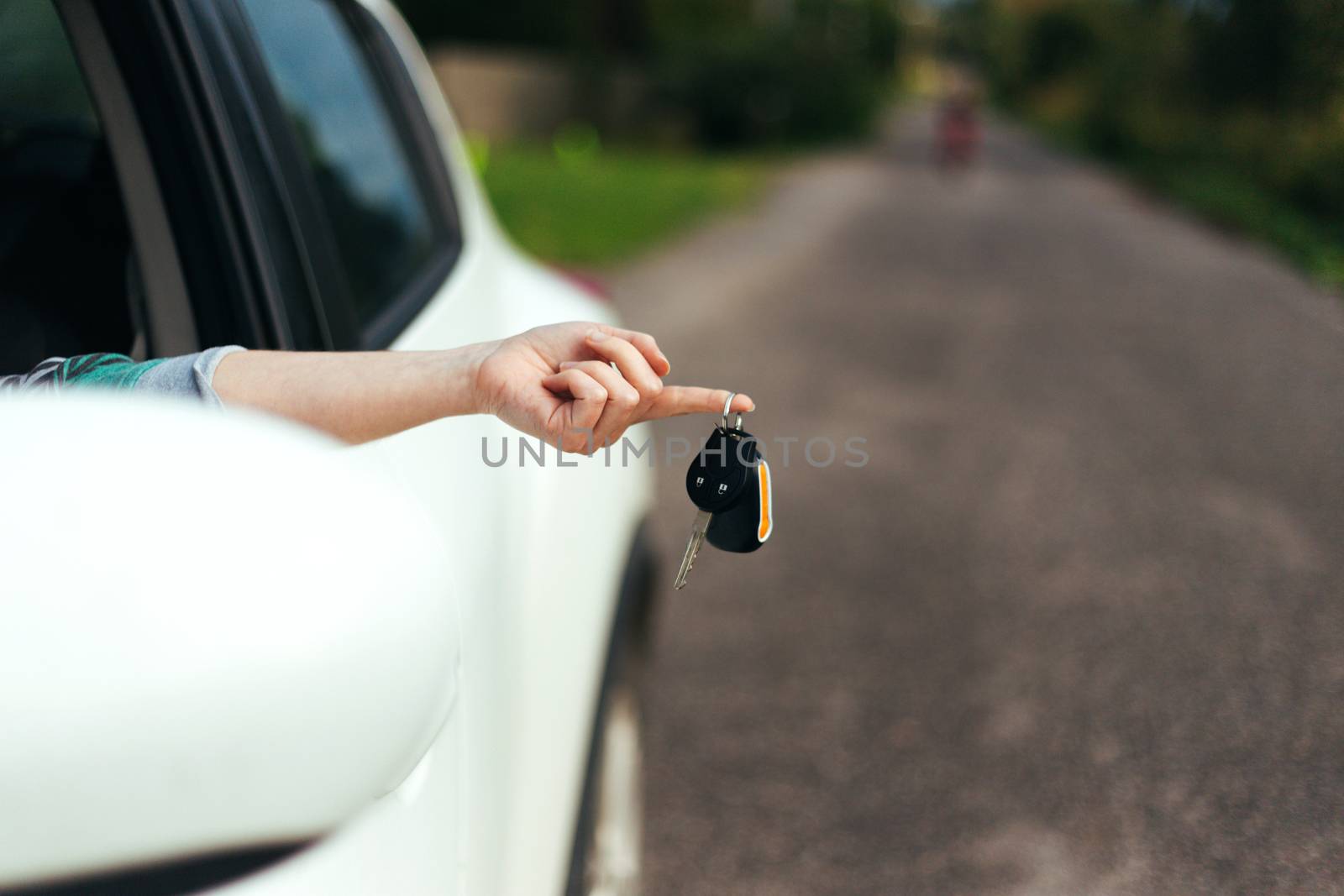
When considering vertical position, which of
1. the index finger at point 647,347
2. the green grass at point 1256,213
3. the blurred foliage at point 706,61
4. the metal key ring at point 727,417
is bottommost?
the blurred foliage at point 706,61

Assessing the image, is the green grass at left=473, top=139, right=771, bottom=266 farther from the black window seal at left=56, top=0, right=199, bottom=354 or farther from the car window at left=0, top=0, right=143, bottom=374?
the black window seal at left=56, top=0, right=199, bottom=354

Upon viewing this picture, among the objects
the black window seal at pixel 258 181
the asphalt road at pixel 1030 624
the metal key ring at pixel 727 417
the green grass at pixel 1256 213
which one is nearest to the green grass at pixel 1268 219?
the green grass at pixel 1256 213

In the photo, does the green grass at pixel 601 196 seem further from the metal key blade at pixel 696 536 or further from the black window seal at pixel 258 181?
the metal key blade at pixel 696 536

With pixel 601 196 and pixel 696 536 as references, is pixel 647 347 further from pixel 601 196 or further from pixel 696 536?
pixel 601 196

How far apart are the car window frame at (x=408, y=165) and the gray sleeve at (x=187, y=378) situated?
390 mm

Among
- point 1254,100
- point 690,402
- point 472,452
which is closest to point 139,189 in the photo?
point 472,452

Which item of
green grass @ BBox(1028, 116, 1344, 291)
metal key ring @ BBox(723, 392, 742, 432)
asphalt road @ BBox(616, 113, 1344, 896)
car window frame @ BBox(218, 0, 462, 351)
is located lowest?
asphalt road @ BBox(616, 113, 1344, 896)

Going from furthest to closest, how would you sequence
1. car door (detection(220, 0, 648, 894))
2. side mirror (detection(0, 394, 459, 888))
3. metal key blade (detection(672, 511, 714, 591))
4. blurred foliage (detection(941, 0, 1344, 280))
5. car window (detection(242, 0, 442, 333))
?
blurred foliage (detection(941, 0, 1344, 280)) < car window (detection(242, 0, 442, 333)) < car door (detection(220, 0, 648, 894)) < metal key blade (detection(672, 511, 714, 591)) < side mirror (detection(0, 394, 459, 888))

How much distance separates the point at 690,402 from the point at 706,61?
28.3 m

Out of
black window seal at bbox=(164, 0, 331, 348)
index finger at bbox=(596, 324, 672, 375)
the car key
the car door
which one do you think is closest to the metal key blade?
the car key

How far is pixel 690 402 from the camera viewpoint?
1.03 meters

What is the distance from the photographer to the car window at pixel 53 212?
1.47 meters

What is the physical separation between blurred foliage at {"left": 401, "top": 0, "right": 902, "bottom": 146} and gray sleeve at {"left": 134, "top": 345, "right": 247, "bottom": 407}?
2716 cm

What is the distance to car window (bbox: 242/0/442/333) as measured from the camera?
5.73ft
